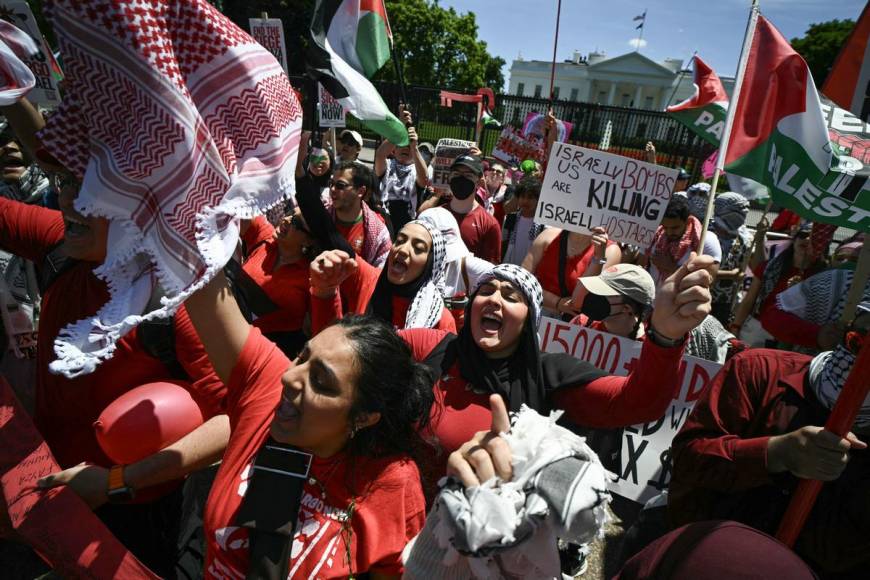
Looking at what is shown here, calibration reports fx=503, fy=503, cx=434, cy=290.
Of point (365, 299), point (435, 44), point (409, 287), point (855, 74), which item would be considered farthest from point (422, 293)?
point (435, 44)

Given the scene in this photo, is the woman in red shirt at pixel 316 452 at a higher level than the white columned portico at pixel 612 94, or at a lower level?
lower

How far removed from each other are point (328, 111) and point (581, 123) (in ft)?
40.0

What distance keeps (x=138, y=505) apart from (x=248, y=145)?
136cm

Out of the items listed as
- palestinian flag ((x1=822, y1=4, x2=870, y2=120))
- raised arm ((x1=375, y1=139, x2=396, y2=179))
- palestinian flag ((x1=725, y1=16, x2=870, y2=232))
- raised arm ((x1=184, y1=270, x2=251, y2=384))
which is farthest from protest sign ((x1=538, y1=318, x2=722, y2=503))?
raised arm ((x1=375, y1=139, x2=396, y2=179))

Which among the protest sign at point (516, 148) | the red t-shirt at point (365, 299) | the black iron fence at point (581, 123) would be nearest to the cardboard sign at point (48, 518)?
the red t-shirt at point (365, 299)

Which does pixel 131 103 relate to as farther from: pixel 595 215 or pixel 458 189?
pixel 458 189

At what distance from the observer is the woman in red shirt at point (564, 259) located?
146 inches

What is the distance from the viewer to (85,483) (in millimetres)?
1583

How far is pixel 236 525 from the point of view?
1.38m

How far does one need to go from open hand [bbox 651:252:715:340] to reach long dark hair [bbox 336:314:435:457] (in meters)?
0.82

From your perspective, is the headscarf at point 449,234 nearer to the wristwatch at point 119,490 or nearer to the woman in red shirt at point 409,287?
the woman in red shirt at point 409,287

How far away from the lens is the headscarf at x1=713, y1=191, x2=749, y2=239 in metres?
5.28

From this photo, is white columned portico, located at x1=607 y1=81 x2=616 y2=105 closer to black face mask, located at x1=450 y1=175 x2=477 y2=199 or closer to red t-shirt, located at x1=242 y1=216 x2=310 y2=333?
black face mask, located at x1=450 y1=175 x2=477 y2=199

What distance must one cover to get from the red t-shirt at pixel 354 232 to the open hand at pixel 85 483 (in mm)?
2527
